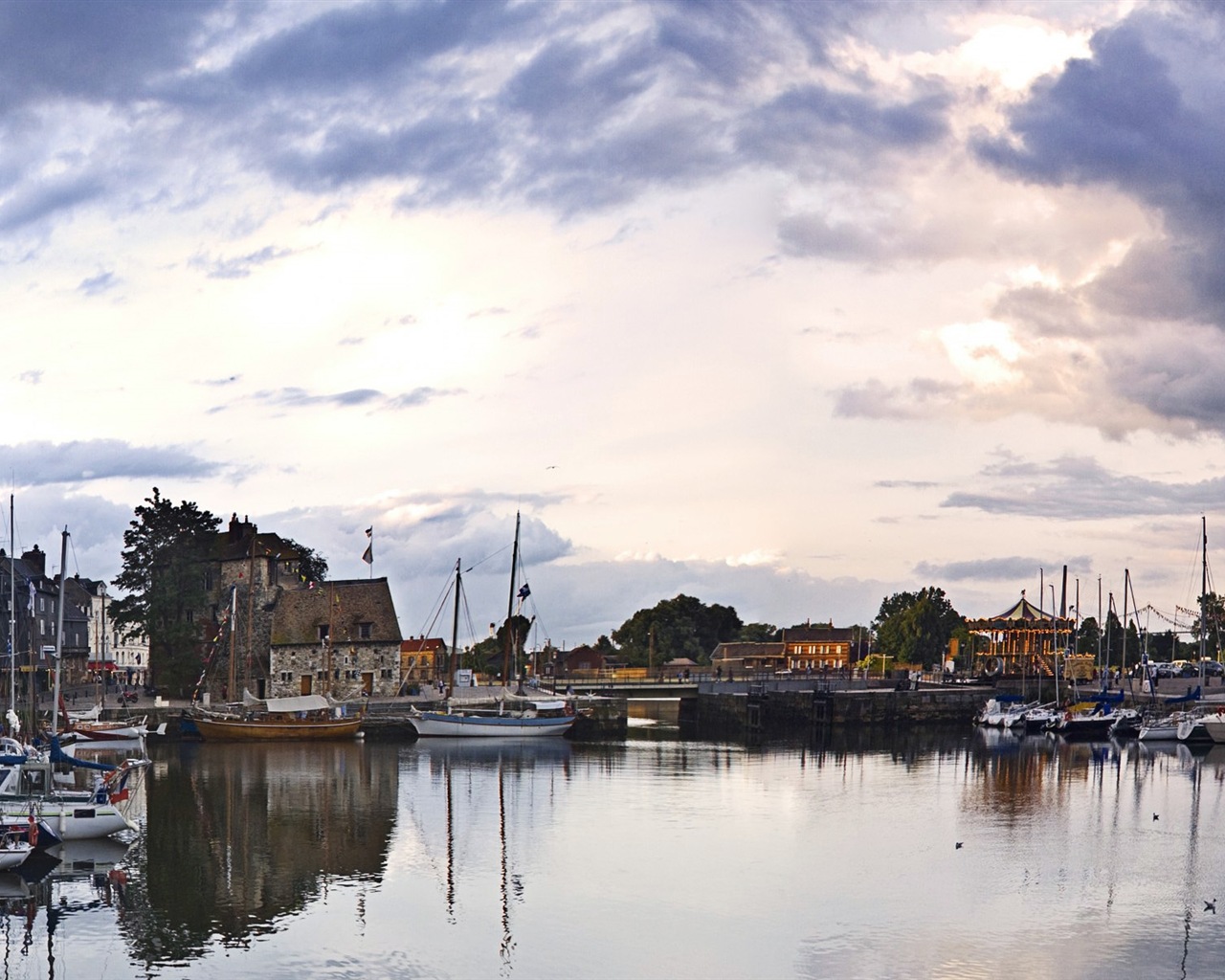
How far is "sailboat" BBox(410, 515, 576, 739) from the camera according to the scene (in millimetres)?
95375

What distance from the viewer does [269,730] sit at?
302 feet

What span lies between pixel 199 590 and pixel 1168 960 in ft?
298

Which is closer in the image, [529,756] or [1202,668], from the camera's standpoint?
[529,756]

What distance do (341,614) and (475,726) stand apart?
20520 millimetres

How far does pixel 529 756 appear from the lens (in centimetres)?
8338

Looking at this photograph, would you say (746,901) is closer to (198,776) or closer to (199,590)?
(198,776)

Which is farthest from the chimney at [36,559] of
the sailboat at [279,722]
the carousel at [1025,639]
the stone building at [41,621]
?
the carousel at [1025,639]

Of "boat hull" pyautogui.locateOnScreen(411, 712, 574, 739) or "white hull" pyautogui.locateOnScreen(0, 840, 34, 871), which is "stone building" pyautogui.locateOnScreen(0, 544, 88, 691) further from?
"white hull" pyautogui.locateOnScreen(0, 840, 34, 871)

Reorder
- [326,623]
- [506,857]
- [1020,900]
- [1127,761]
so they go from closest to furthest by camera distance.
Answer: [1020,900] → [506,857] → [1127,761] → [326,623]

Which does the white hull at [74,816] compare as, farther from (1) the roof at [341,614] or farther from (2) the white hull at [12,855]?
(1) the roof at [341,614]

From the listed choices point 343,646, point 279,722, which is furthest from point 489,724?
point 343,646

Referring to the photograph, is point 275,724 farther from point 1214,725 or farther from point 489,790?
point 1214,725

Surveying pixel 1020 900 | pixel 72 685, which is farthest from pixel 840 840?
pixel 72 685

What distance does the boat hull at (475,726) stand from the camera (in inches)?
3752
